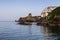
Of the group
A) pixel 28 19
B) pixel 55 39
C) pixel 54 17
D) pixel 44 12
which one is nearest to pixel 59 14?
pixel 54 17

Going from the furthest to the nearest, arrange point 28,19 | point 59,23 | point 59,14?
point 28,19 → point 59,14 → point 59,23

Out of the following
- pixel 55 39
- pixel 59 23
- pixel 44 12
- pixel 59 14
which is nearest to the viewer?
pixel 55 39

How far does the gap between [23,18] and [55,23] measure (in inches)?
3850

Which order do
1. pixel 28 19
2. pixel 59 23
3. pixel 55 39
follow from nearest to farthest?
pixel 55 39 → pixel 59 23 → pixel 28 19

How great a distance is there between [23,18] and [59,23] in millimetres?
100545

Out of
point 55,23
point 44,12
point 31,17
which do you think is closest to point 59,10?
Result: point 55,23

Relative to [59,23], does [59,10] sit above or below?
above

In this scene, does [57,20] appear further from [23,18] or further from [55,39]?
[23,18]

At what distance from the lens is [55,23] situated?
100250 millimetres

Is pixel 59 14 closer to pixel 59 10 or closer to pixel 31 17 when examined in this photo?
pixel 59 10

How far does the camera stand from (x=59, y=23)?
9781 centimetres

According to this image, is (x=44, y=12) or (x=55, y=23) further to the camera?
(x=44, y=12)

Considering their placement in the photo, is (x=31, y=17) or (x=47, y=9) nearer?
(x=47, y=9)

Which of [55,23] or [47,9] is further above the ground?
[47,9]
